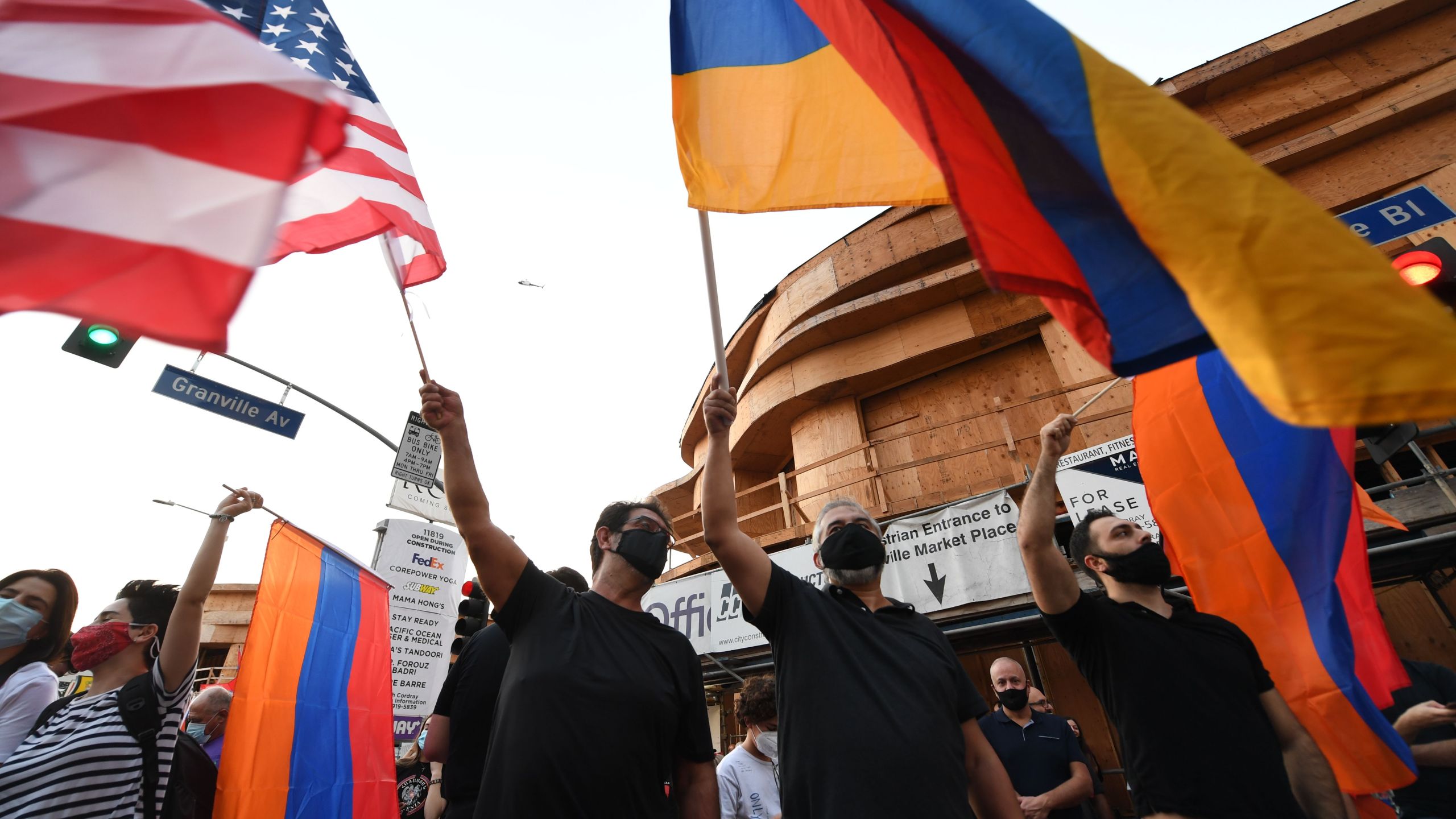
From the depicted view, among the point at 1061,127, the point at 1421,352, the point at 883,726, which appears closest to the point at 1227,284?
the point at 1421,352

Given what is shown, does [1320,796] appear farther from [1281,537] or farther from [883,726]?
[883,726]

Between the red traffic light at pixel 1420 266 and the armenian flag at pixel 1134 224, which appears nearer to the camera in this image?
the armenian flag at pixel 1134 224

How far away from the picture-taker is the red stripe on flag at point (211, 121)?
143cm

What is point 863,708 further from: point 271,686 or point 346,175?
point 271,686

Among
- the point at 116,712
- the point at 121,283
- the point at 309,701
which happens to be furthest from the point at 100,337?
the point at 121,283

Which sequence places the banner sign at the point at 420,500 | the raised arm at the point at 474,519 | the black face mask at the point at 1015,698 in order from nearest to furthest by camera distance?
1. the raised arm at the point at 474,519
2. the black face mask at the point at 1015,698
3. the banner sign at the point at 420,500

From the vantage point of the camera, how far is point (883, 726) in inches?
77.5

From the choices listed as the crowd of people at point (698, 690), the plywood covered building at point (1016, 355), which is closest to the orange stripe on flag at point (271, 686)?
the crowd of people at point (698, 690)

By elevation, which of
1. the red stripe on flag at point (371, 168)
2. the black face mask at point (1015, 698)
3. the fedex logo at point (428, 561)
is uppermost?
the red stripe on flag at point (371, 168)

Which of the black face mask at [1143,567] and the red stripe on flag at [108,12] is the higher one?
the red stripe on flag at [108,12]

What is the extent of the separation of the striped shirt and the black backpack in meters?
0.02

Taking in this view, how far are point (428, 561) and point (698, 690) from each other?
5913 millimetres

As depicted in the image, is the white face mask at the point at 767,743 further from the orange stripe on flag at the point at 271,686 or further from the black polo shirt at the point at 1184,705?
the orange stripe on flag at the point at 271,686

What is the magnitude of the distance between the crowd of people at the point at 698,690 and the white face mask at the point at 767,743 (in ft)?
6.21
